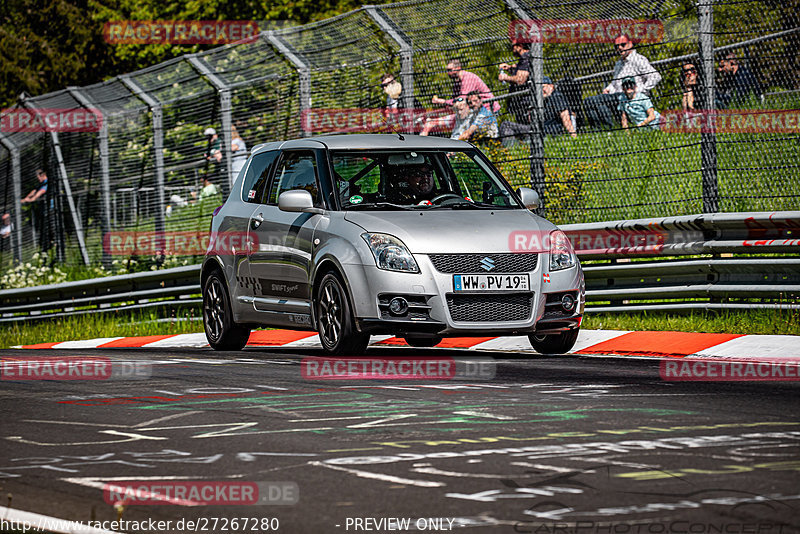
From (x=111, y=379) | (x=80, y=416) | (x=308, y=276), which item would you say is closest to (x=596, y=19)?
(x=308, y=276)

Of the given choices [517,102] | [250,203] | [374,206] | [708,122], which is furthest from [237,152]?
[708,122]

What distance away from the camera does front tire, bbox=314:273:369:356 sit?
35.8 ft

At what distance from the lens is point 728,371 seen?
32.1 feet

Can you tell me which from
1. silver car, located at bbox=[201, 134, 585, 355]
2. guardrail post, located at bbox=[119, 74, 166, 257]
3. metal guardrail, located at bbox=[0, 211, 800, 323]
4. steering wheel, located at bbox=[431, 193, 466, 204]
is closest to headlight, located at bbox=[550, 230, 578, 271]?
silver car, located at bbox=[201, 134, 585, 355]

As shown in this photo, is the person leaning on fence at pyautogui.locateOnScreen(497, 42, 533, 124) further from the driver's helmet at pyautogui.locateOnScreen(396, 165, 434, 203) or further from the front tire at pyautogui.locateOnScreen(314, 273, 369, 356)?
the front tire at pyautogui.locateOnScreen(314, 273, 369, 356)

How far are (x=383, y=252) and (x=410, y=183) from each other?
63.7 inches

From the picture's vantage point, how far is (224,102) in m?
18.3

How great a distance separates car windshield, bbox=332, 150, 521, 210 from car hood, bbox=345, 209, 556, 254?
14.0 inches

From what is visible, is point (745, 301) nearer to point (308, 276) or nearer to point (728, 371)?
point (728, 371)

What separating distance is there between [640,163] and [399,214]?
3.34 metres

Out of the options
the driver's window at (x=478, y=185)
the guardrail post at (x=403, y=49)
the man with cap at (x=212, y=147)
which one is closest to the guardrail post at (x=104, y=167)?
the man with cap at (x=212, y=147)

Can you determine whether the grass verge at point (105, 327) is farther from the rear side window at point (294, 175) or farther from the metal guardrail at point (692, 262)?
the metal guardrail at point (692, 262)

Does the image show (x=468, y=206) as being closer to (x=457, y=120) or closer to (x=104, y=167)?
(x=457, y=120)

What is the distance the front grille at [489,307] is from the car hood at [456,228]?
1.14ft
